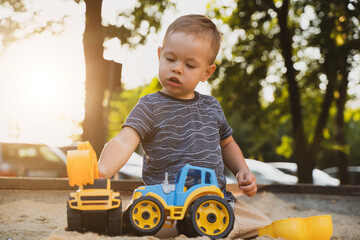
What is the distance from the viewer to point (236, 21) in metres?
10.2

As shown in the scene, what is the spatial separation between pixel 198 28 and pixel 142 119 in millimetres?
502

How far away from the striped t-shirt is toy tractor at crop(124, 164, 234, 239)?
24cm

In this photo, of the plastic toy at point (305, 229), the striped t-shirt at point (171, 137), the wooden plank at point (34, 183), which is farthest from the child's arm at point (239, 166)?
the wooden plank at point (34, 183)

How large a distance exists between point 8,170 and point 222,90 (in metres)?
5.32

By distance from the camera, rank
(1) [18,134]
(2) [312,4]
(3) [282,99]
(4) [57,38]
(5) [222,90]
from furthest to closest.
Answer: (1) [18,134] → (3) [282,99] → (5) [222,90] → (2) [312,4] → (4) [57,38]

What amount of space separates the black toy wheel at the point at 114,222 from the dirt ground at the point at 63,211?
46mm

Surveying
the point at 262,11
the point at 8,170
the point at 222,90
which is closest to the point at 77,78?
the point at 8,170

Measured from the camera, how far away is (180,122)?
6.95ft

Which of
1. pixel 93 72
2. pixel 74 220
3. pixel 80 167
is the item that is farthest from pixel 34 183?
pixel 80 167

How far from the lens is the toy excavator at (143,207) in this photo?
1.57 metres

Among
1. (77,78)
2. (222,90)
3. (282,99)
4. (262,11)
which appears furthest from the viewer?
(282,99)

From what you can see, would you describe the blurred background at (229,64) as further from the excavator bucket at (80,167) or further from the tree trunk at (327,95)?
the excavator bucket at (80,167)

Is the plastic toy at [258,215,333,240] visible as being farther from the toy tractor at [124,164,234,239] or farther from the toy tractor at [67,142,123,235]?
the toy tractor at [67,142,123,235]

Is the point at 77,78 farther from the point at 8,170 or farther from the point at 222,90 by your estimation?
the point at 222,90
